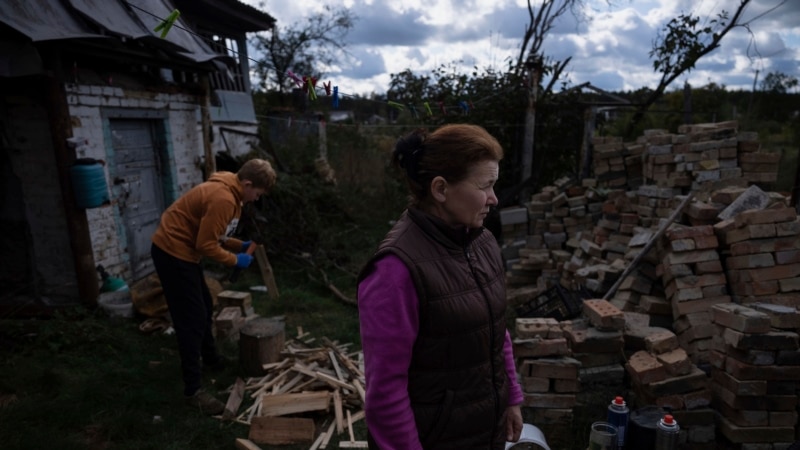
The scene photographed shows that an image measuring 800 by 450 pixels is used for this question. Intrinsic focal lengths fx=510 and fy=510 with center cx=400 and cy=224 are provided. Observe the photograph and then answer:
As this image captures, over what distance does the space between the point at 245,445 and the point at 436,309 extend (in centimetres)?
282

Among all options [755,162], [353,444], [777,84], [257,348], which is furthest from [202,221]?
[777,84]

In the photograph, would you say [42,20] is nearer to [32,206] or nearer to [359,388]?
[32,206]

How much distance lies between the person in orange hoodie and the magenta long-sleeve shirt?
2.64m

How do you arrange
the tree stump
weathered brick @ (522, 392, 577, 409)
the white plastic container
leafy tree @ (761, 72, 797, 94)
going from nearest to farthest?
1. weathered brick @ (522, 392, 577, 409)
2. the tree stump
3. the white plastic container
4. leafy tree @ (761, 72, 797, 94)

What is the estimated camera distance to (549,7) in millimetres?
11484

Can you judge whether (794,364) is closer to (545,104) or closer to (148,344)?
(148,344)

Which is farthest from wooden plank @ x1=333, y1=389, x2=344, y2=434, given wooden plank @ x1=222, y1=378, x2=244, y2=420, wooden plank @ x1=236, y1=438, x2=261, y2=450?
wooden plank @ x1=222, y1=378, x2=244, y2=420

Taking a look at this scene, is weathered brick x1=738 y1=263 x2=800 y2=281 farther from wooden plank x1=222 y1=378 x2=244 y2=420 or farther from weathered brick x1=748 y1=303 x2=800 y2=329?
wooden plank x1=222 y1=378 x2=244 y2=420

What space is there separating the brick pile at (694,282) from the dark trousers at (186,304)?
14.0 ft

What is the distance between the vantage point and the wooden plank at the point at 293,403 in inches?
166

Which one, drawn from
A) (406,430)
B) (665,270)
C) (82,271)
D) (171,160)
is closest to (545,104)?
(665,270)

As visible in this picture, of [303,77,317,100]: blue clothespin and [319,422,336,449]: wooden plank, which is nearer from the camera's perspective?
[319,422,336,449]: wooden plank

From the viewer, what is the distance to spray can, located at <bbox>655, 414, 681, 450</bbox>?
9.89 ft

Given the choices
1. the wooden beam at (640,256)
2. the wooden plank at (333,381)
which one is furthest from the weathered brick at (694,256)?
the wooden plank at (333,381)
